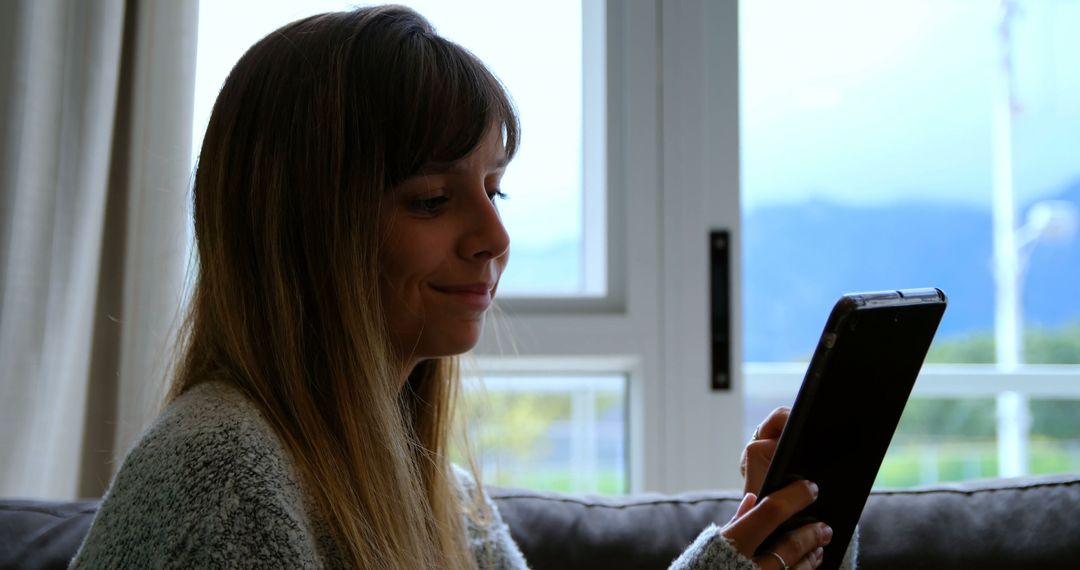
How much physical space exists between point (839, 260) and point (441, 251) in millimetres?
1272

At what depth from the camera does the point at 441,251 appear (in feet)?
3.14

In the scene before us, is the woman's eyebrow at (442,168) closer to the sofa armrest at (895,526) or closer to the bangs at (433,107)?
the bangs at (433,107)

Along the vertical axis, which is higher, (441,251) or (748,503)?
(441,251)

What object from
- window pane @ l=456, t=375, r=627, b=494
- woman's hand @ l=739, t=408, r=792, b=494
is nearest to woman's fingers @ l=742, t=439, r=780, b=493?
woman's hand @ l=739, t=408, r=792, b=494

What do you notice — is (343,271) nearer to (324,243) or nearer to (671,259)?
(324,243)

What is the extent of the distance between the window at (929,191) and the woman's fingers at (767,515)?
1131mm

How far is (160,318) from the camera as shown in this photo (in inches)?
62.4

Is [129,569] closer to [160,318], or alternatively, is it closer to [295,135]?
[295,135]

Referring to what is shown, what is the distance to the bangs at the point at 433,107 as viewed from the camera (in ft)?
3.04

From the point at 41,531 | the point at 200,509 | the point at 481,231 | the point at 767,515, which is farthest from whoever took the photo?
the point at 41,531

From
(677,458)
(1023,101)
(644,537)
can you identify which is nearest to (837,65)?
(1023,101)

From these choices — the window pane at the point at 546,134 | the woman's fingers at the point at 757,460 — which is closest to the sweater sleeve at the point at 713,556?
the woman's fingers at the point at 757,460

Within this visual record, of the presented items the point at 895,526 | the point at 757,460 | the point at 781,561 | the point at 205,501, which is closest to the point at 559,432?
the point at 895,526

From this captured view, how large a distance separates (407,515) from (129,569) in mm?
264
